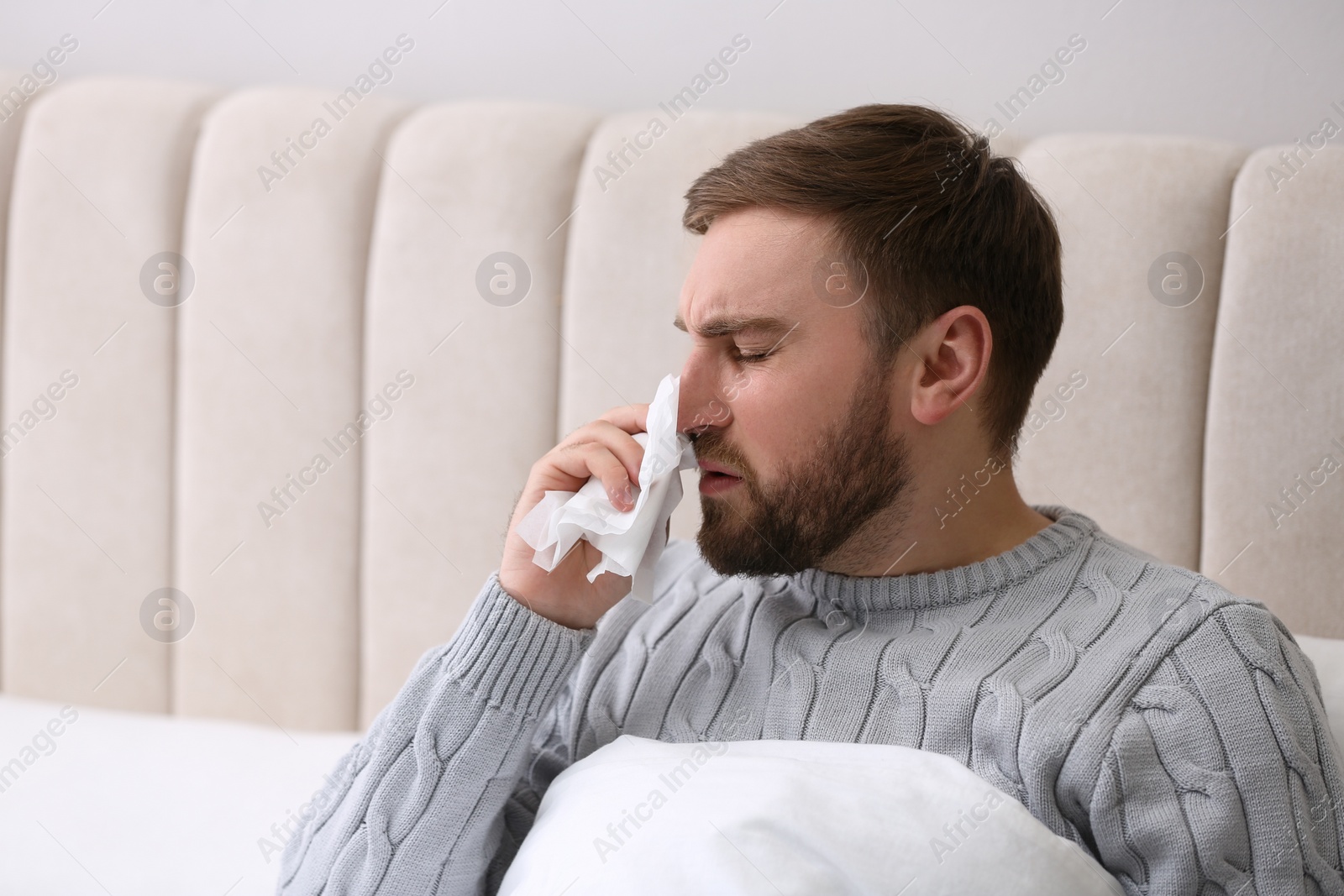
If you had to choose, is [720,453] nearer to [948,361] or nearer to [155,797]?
[948,361]

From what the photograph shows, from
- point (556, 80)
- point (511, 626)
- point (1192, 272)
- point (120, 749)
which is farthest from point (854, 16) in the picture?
point (120, 749)

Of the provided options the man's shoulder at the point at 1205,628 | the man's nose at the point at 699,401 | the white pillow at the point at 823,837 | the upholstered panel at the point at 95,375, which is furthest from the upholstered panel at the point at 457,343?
the man's shoulder at the point at 1205,628

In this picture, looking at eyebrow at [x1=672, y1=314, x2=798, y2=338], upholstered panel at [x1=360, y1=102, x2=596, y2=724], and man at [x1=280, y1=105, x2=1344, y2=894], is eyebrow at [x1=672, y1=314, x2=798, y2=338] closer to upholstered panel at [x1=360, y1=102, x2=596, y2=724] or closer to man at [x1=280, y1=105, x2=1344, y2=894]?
man at [x1=280, y1=105, x2=1344, y2=894]

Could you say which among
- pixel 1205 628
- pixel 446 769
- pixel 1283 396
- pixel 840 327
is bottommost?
pixel 446 769

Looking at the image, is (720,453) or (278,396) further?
(278,396)

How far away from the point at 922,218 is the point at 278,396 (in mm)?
911

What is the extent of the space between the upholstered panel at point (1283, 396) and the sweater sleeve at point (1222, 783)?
383 millimetres

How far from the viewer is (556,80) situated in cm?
156

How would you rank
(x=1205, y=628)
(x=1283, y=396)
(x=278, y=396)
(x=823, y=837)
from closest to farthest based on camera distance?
1. (x=823, y=837)
2. (x=1205, y=628)
3. (x=1283, y=396)
4. (x=278, y=396)

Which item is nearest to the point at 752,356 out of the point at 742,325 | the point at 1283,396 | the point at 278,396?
the point at 742,325

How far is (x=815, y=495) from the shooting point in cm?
99

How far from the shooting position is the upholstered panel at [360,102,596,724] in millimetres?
1394

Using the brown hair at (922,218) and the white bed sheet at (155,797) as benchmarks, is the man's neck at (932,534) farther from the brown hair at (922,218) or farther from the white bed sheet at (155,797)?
the white bed sheet at (155,797)

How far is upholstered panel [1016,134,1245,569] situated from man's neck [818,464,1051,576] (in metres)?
0.26
